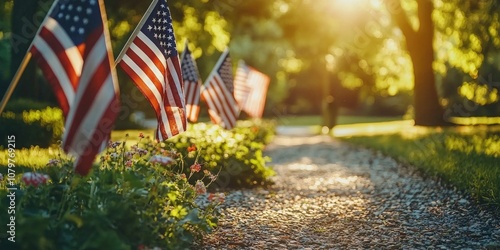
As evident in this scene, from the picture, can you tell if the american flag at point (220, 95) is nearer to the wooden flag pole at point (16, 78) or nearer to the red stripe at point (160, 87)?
the red stripe at point (160, 87)

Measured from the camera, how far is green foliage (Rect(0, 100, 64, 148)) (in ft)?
41.0

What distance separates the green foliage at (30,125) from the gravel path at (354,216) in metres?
5.39

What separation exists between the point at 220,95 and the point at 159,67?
6.06 meters

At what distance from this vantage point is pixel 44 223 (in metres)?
4.16

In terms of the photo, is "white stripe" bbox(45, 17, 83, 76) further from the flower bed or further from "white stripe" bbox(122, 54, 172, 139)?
"white stripe" bbox(122, 54, 172, 139)

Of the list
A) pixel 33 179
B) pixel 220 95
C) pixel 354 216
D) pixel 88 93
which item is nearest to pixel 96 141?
pixel 88 93

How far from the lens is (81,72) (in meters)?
4.64

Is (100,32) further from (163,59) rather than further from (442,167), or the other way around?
(442,167)

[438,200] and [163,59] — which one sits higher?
[163,59]

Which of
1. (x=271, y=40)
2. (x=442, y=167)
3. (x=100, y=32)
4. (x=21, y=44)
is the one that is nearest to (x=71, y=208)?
(x=100, y=32)

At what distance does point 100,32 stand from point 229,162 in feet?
18.0

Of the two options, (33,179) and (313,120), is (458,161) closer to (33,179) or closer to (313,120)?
(33,179)

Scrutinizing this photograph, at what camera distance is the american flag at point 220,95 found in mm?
12156

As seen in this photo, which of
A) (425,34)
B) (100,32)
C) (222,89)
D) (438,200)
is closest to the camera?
(100,32)
